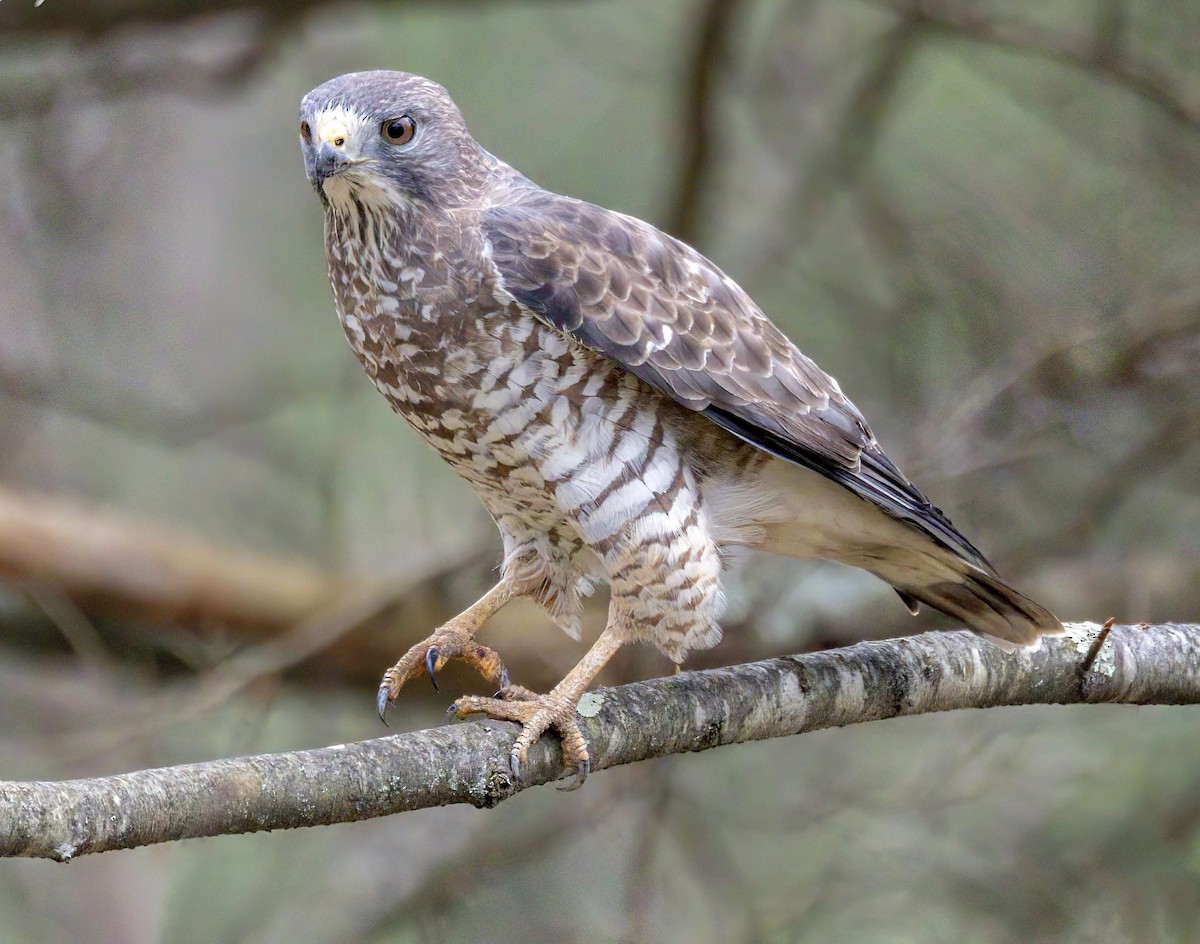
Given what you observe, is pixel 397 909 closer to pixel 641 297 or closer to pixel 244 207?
pixel 641 297

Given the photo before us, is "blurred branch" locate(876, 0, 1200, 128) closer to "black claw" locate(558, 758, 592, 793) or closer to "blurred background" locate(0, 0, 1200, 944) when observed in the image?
"blurred background" locate(0, 0, 1200, 944)

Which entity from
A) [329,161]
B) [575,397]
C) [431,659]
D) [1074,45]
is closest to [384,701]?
[431,659]

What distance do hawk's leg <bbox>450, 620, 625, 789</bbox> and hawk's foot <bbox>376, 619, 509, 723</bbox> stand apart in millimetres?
391

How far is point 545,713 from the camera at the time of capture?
10.3 ft

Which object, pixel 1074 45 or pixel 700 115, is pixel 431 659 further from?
pixel 1074 45

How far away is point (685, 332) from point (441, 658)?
112cm

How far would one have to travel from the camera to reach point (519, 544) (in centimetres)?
393

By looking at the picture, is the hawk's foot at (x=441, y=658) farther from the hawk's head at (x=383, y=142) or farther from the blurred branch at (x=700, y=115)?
the blurred branch at (x=700, y=115)

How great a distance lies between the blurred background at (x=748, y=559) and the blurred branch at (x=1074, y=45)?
0.09ft

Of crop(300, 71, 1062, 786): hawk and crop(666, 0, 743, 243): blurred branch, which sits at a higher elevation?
crop(666, 0, 743, 243): blurred branch

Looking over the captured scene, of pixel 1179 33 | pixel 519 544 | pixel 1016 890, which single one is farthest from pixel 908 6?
pixel 1016 890

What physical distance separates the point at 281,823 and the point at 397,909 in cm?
295

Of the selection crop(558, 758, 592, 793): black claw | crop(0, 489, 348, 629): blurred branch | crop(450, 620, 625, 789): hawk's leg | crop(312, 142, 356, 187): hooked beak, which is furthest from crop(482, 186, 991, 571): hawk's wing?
crop(0, 489, 348, 629): blurred branch

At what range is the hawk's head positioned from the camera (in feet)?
10.9
